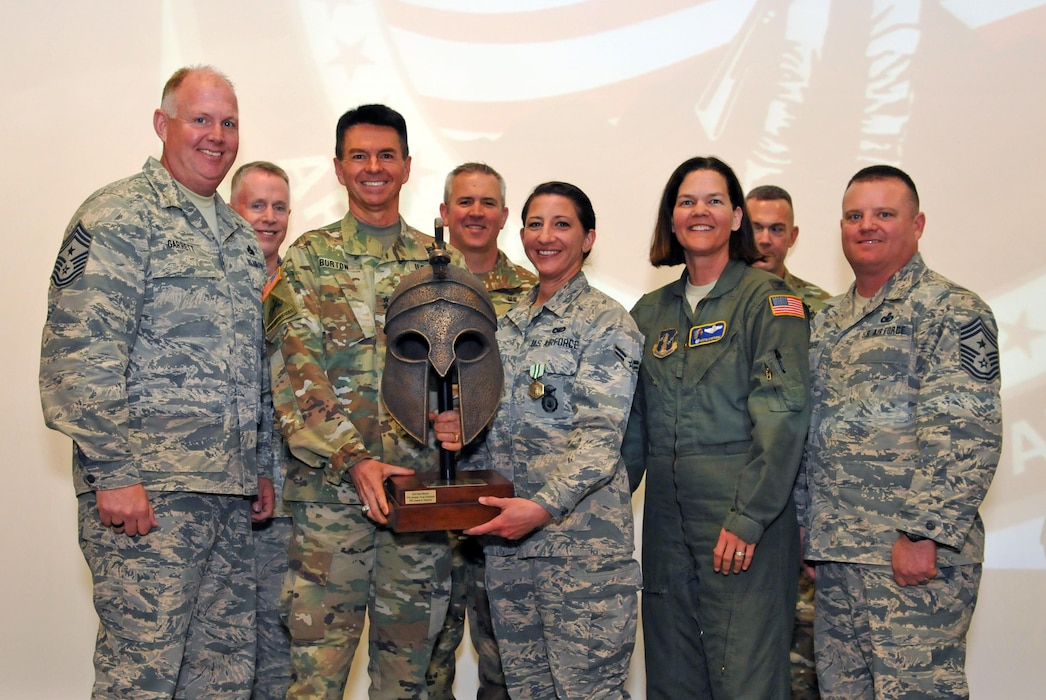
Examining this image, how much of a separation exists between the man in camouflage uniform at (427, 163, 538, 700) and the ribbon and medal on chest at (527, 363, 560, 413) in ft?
2.11

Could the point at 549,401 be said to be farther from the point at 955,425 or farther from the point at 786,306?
the point at 955,425

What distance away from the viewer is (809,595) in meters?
3.24

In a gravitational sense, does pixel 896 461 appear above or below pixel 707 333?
below

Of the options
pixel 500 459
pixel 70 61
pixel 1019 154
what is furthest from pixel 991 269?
pixel 70 61

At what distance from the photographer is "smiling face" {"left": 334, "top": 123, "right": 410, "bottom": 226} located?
2709 mm

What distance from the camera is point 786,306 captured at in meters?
2.54

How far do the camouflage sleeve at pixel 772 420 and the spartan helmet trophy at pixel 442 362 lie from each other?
26.8 inches

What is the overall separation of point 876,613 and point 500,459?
1.17 meters

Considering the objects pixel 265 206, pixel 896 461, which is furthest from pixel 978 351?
pixel 265 206

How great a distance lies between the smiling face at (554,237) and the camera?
105 inches

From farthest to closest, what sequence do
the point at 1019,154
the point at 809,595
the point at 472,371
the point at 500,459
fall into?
the point at 1019,154
the point at 809,595
the point at 500,459
the point at 472,371

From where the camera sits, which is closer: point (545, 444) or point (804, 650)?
point (545, 444)

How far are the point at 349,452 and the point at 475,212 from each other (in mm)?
1390

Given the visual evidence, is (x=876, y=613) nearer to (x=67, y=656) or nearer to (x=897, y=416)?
(x=897, y=416)
